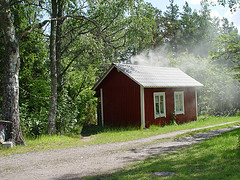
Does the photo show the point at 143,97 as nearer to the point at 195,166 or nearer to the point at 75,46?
the point at 75,46

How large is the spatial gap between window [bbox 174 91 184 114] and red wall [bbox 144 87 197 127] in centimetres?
30

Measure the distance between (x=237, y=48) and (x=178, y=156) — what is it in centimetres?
1202

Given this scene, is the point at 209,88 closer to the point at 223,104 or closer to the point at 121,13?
the point at 223,104

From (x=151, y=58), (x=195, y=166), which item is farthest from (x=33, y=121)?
(x=151, y=58)

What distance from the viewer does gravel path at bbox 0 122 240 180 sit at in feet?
20.3

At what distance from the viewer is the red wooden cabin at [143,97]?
1579 centimetres

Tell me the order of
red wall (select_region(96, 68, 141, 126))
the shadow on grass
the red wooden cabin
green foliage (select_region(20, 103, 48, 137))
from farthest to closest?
1. red wall (select_region(96, 68, 141, 126))
2. the red wooden cabin
3. the shadow on grass
4. green foliage (select_region(20, 103, 48, 137))

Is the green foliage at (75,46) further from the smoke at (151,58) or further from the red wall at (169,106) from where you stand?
the smoke at (151,58)

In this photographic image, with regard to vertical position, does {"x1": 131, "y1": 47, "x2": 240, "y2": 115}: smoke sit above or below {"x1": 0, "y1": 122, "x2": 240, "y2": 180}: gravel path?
above

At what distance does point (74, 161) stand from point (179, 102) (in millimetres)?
12552

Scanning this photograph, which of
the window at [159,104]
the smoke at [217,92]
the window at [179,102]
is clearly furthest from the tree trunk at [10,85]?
the smoke at [217,92]

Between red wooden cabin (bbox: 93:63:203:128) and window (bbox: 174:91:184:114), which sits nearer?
red wooden cabin (bbox: 93:63:203:128)

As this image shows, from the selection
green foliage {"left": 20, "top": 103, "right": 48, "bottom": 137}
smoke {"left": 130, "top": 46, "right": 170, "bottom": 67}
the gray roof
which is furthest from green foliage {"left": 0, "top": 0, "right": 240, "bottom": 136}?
smoke {"left": 130, "top": 46, "right": 170, "bottom": 67}

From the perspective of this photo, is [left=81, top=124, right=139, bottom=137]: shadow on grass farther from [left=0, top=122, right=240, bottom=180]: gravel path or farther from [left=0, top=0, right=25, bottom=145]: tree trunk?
[left=0, top=0, right=25, bottom=145]: tree trunk
